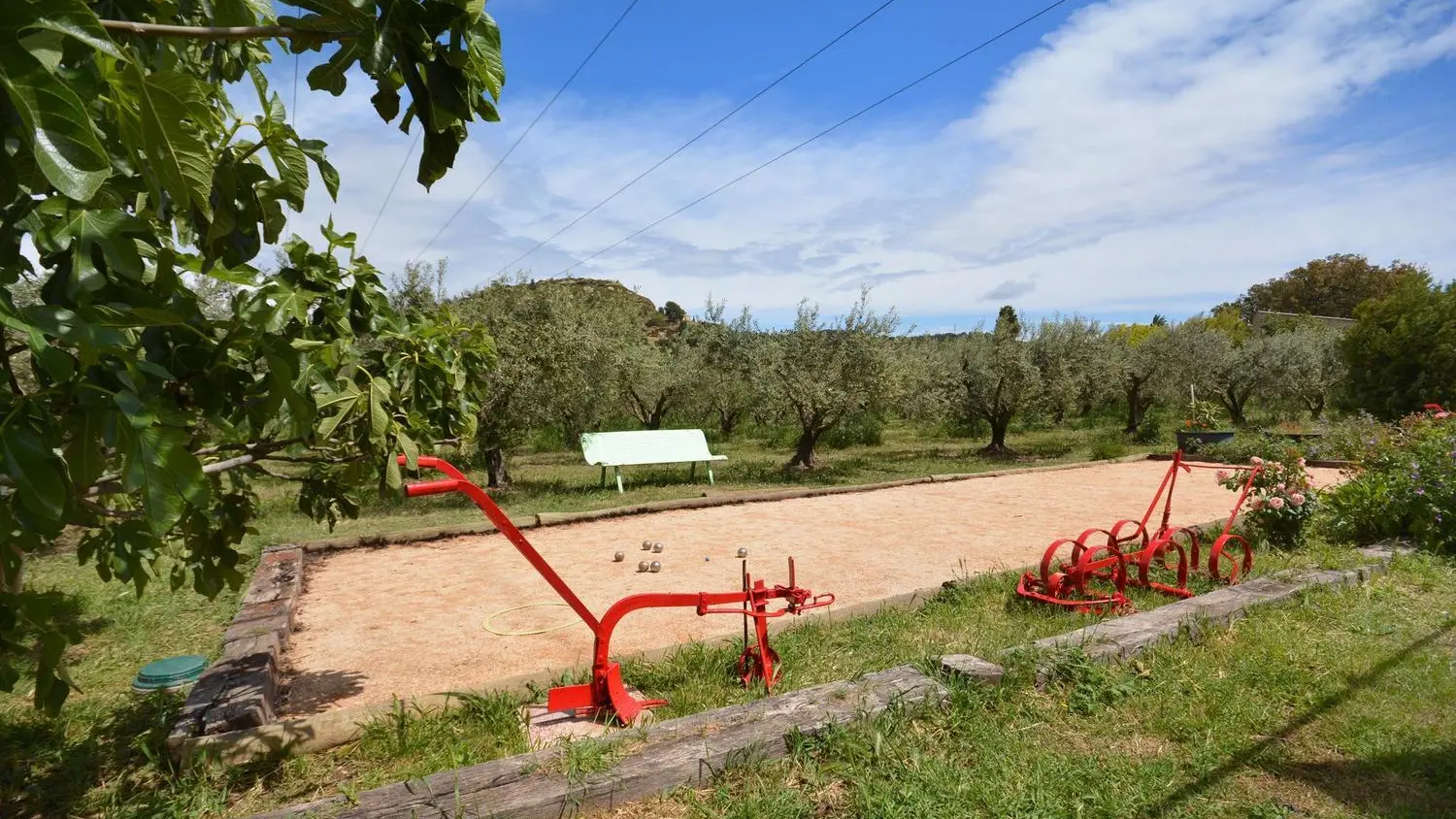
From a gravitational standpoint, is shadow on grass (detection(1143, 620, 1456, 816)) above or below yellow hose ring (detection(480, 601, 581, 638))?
below

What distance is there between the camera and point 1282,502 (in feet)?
21.7

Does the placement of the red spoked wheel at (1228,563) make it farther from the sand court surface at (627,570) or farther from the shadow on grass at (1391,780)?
the shadow on grass at (1391,780)

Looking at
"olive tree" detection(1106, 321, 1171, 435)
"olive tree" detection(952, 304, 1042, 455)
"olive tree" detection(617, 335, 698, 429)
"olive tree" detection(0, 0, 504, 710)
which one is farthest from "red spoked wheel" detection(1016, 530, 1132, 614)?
"olive tree" detection(1106, 321, 1171, 435)

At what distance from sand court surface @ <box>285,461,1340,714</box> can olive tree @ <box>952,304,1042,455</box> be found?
594 centimetres

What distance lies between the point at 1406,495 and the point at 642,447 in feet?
33.8

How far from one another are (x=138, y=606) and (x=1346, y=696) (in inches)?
328

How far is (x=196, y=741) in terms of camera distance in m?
3.12

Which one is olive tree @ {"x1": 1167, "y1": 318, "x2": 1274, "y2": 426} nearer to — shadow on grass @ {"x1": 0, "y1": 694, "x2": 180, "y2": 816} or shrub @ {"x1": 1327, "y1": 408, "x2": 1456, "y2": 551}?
shrub @ {"x1": 1327, "y1": 408, "x2": 1456, "y2": 551}

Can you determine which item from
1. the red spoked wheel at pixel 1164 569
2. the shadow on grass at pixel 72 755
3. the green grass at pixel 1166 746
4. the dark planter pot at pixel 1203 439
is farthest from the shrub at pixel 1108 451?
the shadow on grass at pixel 72 755

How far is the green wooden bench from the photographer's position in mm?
12828

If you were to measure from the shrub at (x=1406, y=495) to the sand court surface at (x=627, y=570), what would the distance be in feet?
6.38

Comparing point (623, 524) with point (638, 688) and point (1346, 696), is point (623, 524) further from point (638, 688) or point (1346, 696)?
point (1346, 696)

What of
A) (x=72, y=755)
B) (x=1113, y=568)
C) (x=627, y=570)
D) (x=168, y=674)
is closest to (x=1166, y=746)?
(x=1113, y=568)

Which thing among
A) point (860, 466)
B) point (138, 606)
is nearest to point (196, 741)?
point (138, 606)
